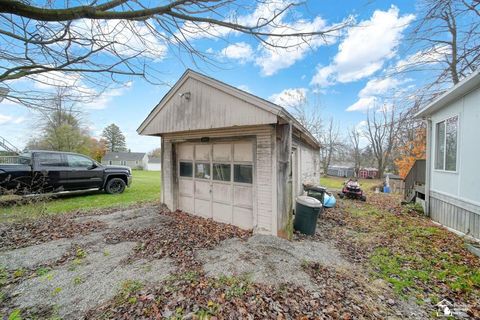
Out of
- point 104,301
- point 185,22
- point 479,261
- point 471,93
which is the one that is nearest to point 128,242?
point 104,301

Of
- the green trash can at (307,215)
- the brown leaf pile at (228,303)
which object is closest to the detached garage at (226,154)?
the green trash can at (307,215)

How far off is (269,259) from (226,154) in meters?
2.96

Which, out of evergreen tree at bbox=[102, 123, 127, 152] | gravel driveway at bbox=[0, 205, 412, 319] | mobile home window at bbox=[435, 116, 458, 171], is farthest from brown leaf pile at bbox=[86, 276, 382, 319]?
evergreen tree at bbox=[102, 123, 127, 152]

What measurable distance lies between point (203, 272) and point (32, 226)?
18.7 feet

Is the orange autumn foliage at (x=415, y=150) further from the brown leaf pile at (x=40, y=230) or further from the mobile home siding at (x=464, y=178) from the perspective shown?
the brown leaf pile at (x=40, y=230)

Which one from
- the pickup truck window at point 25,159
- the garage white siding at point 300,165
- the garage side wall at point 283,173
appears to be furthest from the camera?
the pickup truck window at point 25,159

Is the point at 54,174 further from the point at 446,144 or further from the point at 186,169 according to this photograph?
the point at 446,144

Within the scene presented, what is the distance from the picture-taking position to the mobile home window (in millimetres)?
5863

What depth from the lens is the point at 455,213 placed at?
18.6 ft

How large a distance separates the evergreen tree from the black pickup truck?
49829 mm

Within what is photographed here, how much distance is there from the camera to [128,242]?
4.76 meters

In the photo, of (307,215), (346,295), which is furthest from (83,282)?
(307,215)

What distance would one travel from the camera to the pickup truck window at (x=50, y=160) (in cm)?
873

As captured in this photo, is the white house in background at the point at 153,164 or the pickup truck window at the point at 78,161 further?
the white house in background at the point at 153,164
